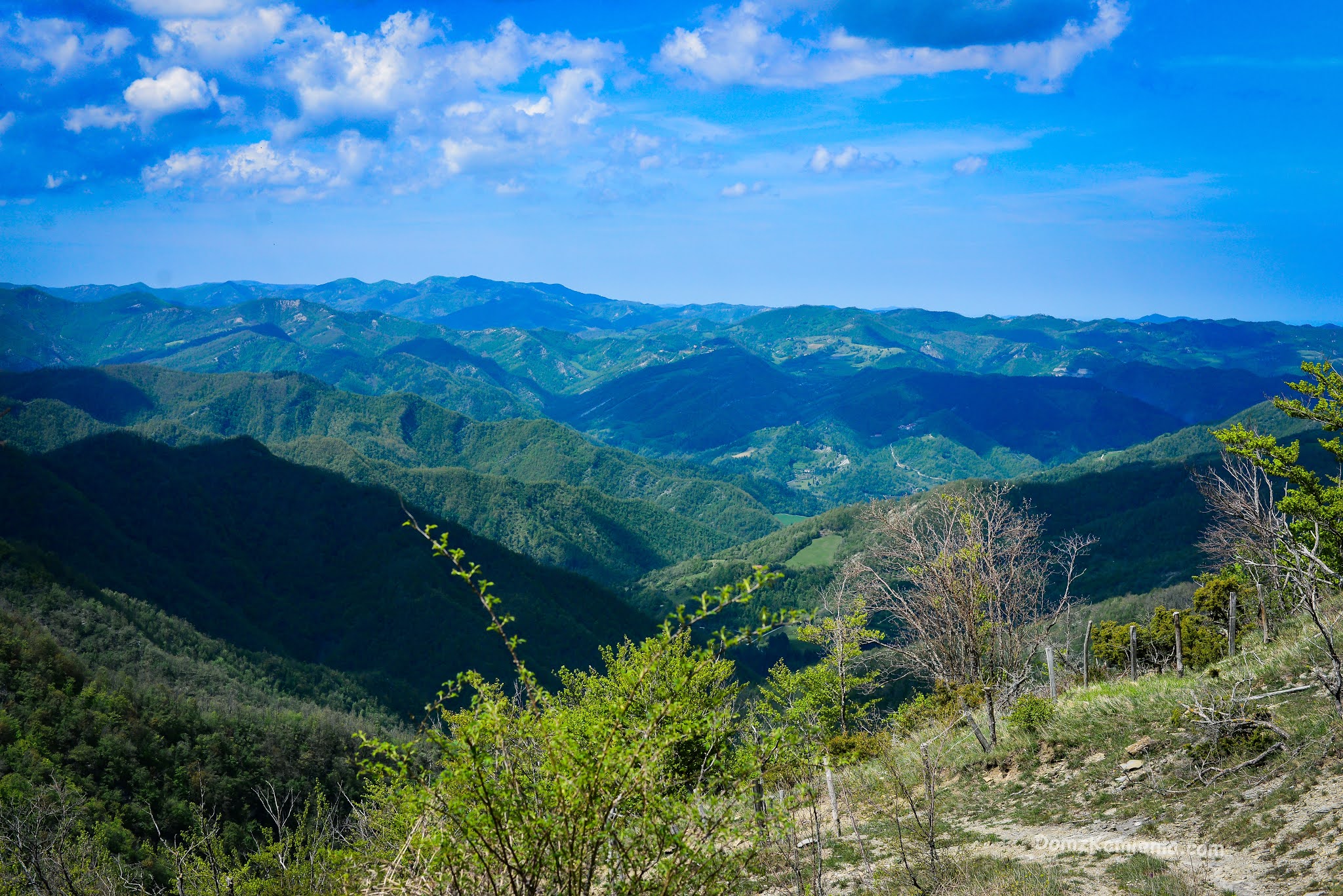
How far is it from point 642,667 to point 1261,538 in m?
40.4

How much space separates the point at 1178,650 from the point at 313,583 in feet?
632

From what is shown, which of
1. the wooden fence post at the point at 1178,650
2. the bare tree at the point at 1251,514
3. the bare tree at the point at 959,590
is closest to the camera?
the wooden fence post at the point at 1178,650

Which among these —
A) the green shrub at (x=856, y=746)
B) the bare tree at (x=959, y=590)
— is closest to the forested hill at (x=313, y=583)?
the green shrub at (x=856, y=746)

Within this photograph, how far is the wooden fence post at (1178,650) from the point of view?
22.6m

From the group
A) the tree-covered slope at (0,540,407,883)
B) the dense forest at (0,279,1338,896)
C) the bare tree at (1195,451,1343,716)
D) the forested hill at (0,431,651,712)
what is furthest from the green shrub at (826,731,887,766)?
the forested hill at (0,431,651,712)

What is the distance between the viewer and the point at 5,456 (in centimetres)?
17112

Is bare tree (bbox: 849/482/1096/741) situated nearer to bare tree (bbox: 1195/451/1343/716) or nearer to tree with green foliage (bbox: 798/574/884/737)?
tree with green foliage (bbox: 798/574/884/737)

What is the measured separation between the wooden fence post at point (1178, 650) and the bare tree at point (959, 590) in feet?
A: 11.5

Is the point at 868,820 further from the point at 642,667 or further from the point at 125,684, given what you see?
the point at 125,684

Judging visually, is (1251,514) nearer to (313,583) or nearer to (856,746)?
(856,746)

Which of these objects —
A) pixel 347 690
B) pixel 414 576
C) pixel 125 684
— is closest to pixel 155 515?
pixel 414 576

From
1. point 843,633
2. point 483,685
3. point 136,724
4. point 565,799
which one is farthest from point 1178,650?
point 136,724

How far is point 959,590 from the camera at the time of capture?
22359 millimetres

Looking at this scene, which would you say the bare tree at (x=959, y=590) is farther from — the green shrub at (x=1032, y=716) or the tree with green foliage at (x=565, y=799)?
the tree with green foliage at (x=565, y=799)
